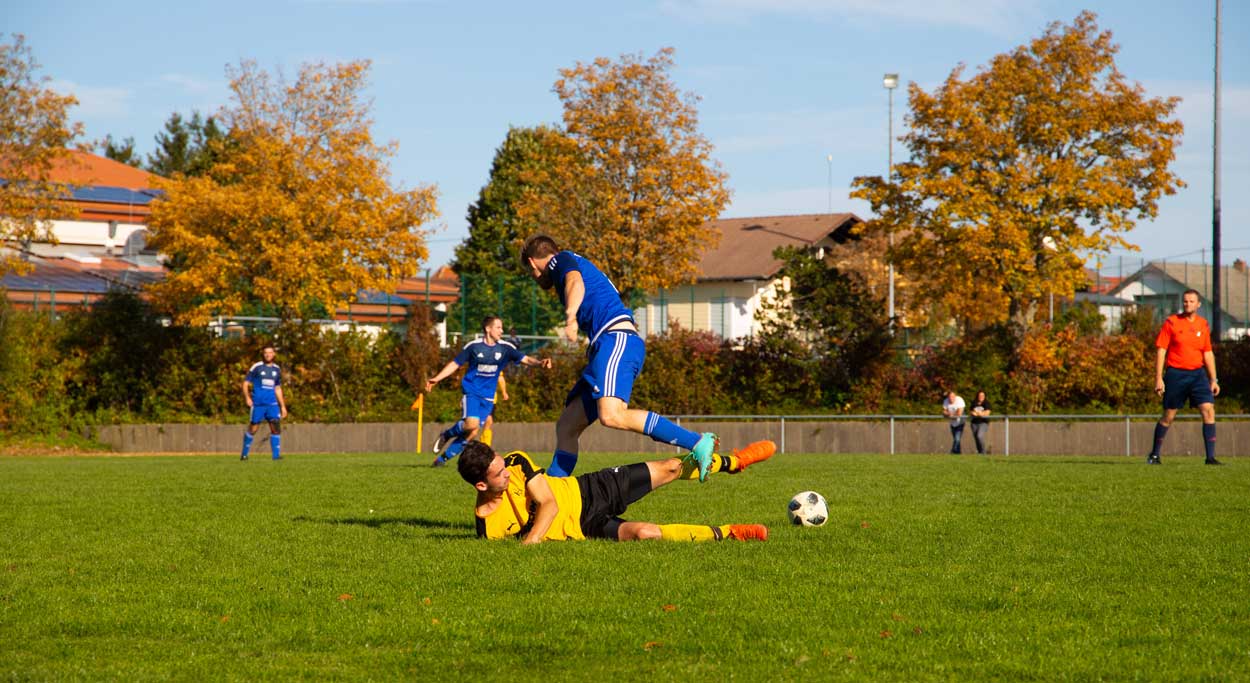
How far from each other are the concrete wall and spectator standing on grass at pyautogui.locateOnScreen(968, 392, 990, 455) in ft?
0.70

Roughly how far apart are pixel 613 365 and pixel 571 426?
0.68 m

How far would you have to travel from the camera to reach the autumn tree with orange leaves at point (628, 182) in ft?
126

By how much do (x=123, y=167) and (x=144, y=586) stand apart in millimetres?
74268

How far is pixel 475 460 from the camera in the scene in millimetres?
7668

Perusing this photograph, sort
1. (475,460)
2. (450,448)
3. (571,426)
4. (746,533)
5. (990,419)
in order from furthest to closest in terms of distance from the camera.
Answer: (990,419) → (450,448) → (571,426) → (746,533) → (475,460)

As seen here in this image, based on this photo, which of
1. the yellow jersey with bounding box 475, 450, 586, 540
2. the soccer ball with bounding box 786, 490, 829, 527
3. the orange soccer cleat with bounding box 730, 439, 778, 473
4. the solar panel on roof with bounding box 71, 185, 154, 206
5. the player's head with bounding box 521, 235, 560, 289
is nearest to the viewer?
the yellow jersey with bounding box 475, 450, 586, 540

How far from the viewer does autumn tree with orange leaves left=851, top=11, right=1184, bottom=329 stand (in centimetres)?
3234

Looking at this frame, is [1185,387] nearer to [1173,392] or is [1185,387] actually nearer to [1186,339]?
[1173,392]

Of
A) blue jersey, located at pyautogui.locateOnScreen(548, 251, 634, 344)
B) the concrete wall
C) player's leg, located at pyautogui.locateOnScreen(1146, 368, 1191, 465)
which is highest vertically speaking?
blue jersey, located at pyautogui.locateOnScreen(548, 251, 634, 344)

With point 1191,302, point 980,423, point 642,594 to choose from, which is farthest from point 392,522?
point 980,423

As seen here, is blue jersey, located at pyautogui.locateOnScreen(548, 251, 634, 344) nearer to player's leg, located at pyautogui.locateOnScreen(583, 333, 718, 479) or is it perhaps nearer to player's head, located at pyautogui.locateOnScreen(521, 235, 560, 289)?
player's head, located at pyautogui.locateOnScreen(521, 235, 560, 289)

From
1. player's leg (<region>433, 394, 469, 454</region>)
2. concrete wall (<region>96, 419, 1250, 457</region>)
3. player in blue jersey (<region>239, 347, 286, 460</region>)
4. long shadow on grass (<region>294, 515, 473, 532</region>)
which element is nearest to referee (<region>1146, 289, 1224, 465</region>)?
player's leg (<region>433, 394, 469, 454</region>)

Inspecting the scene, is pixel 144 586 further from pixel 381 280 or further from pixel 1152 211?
pixel 1152 211

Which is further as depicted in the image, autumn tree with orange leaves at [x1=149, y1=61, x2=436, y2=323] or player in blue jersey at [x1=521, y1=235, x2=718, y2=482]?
autumn tree with orange leaves at [x1=149, y1=61, x2=436, y2=323]
